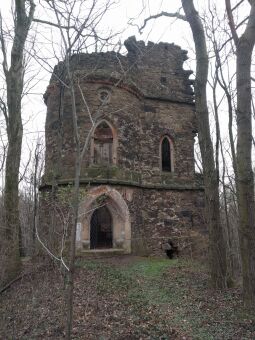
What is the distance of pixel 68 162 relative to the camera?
1147 cm

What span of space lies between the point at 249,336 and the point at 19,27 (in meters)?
9.34

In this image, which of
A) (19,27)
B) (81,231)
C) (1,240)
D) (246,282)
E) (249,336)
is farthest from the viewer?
(81,231)

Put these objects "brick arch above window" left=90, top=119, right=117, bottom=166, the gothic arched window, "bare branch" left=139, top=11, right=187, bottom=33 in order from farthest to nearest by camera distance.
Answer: the gothic arched window
"brick arch above window" left=90, top=119, right=117, bottom=166
"bare branch" left=139, top=11, right=187, bottom=33

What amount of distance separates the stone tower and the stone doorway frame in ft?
0.11

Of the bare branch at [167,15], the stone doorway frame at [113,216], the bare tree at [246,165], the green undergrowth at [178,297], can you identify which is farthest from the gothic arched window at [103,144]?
the bare tree at [246,165]

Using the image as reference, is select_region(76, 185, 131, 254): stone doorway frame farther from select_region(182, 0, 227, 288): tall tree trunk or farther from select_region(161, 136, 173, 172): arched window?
select_region(182, 0, 227, 288): tall tree trunk

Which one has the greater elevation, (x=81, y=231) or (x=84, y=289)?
(x=81, y=231)

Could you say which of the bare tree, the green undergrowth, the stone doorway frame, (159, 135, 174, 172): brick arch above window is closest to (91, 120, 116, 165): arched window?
the stone doorway frame

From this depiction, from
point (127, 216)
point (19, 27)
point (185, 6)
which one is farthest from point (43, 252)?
point (185, 6)

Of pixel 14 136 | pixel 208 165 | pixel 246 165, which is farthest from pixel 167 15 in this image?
pixel 14 136

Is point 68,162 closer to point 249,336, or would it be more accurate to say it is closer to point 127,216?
point 127,216

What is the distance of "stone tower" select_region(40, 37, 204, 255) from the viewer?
11336 millimetres

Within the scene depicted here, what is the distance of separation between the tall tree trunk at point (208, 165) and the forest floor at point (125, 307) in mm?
599

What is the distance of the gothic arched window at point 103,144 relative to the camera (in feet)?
40.0
